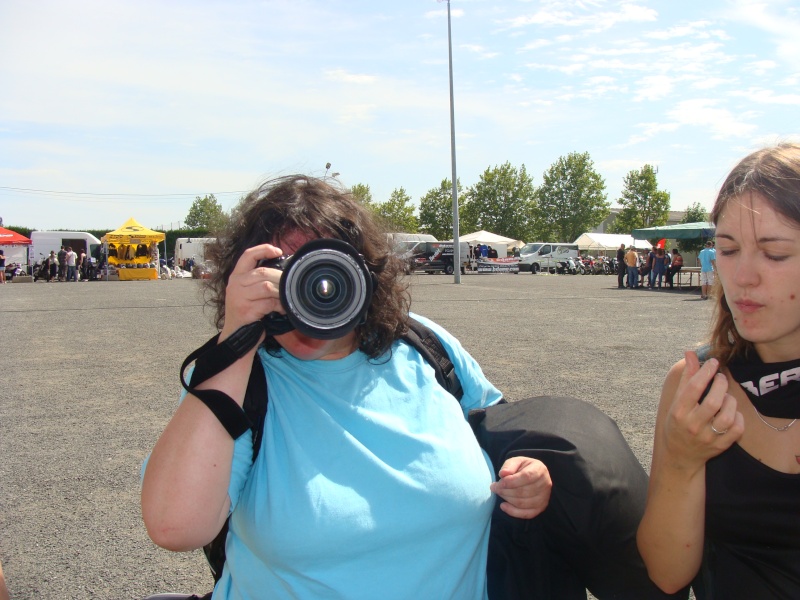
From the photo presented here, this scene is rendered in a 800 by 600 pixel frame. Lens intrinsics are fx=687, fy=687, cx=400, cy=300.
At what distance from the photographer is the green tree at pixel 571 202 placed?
76375 millimetres

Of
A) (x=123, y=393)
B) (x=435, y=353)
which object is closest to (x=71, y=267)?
(x=123, y=393)

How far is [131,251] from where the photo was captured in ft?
110

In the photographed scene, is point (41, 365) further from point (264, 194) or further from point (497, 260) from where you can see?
point (497, 260)

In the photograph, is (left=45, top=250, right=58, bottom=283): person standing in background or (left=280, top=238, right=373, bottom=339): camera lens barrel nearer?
(left=280, top=238, right=373, bottom=339): camera lens barrel

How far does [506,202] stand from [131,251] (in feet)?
168

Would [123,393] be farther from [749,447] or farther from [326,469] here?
[749,447]

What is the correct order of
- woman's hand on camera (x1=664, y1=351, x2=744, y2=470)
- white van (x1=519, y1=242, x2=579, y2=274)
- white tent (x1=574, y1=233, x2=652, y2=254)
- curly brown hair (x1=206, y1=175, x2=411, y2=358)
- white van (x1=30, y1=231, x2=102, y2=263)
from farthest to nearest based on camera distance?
white tent (x1=574, y1=233, x2=652, y2=254), white van (x1=519, y1=242, x2=579, y2=274), white van (x1=30, y1=231, x2=102, y2=263), curly brown hair (x1=206, y1=175, x2=411, y2=358), woman's hand on camera (x1=664, y1=351, x2=744, y2=470)

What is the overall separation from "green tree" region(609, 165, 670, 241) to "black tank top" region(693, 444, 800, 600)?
7159 cm

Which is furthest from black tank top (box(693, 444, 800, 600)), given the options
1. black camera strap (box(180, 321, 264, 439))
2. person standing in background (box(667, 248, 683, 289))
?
person standing in background (box(667, 248, 683, 289))

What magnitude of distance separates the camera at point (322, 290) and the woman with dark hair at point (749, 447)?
0.74 m

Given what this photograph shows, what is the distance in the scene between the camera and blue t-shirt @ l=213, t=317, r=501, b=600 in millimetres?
1467

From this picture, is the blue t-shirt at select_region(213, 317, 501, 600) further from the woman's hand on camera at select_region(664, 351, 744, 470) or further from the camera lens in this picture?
the woman's hand on camera at select_region(664, 351, 744, 470)

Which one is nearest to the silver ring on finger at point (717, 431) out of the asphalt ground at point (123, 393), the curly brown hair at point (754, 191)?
the curly brown hair at point (754, 191)

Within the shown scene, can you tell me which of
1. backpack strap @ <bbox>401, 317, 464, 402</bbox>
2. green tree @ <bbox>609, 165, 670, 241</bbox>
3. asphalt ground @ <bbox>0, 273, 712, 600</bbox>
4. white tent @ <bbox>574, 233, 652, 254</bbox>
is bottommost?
asphalt ground @ <bbox>0, 273, 712, 600</bbox>
